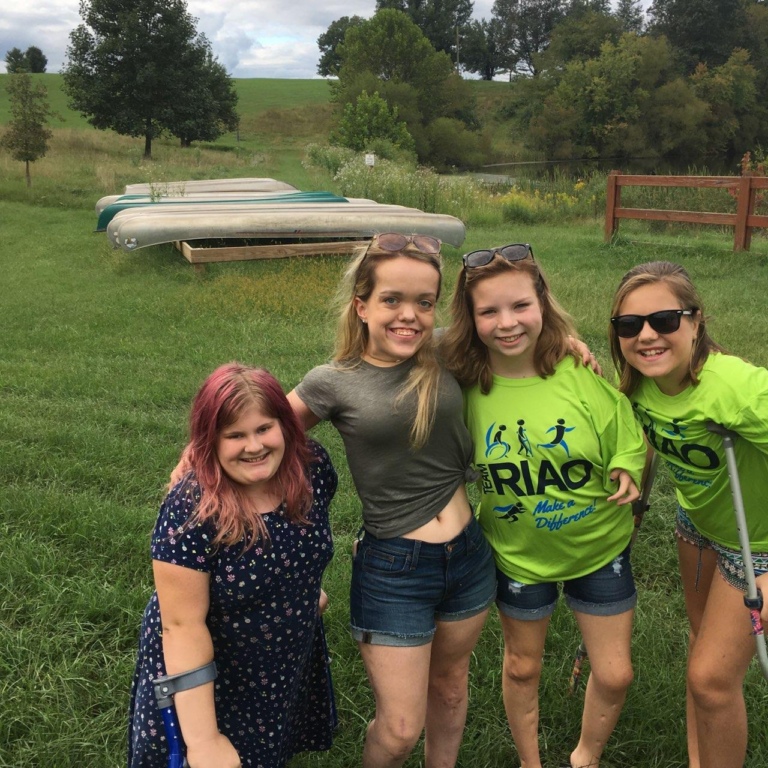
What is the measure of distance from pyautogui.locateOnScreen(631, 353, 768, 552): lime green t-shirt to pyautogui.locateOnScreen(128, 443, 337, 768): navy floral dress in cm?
96

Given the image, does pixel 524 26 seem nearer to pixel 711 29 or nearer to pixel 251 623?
pixel 711 29

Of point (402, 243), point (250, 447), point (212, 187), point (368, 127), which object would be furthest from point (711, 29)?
point (250, 447)

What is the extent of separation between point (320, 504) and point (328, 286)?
320 inches

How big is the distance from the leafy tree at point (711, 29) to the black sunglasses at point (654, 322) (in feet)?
236

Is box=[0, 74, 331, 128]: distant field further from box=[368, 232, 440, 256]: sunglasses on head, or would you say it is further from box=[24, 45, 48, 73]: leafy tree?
box=[368, 232, 440, 256]: sunglasses on head

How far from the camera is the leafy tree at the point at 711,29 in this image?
65.6 metres

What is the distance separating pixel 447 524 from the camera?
2.07 meters

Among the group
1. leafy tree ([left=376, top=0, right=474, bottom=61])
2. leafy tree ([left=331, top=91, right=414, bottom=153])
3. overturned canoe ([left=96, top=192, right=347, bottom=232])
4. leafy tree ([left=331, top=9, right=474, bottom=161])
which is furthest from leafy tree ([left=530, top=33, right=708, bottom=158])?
overturned canoe ([left=96, top=192, right=347, bottom=232])

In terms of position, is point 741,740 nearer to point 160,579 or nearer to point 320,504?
point 320,504

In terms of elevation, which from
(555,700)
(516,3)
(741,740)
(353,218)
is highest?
(516,3)

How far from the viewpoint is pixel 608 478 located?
2150mm

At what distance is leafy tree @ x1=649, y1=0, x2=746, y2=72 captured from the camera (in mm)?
65625

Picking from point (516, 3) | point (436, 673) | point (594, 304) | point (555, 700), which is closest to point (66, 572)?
point (436, 673)

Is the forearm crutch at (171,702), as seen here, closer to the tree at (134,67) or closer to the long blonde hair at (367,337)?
the long blonde hair at (367,337)
